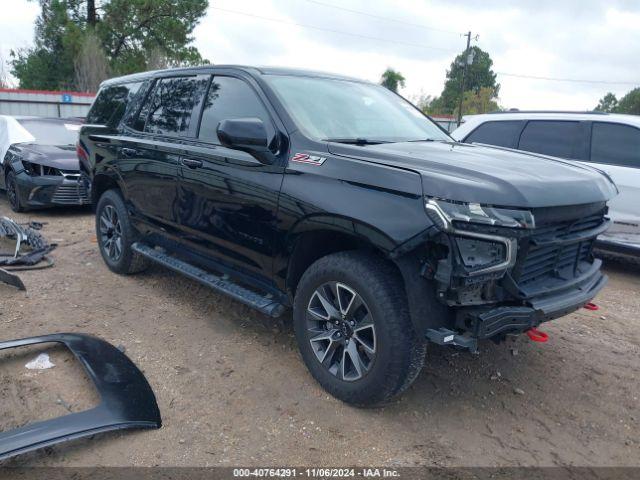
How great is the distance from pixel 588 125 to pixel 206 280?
4776 millimetres

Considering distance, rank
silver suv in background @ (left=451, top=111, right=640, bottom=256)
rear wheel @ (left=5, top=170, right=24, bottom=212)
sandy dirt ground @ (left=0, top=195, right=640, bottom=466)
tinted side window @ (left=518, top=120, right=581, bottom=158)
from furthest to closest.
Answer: rear wheel @ (left=5, top=170, right=24, bottom=212)
tinted side window @ (left=518, top=120, right=581, bottom=158)
silver suv in background @ (left=451, top=111, right=640, bottom=256)
sandy dirt ground @ (left=0, top=195, right=640, bottom=466)

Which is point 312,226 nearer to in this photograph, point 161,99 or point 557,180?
point 557,180

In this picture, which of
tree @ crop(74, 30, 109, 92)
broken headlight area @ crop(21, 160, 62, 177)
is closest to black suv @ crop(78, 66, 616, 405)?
broken headlight area @ crop(21, 160, 62, 177)

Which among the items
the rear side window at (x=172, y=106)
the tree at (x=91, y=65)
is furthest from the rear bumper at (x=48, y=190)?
the tree at (x=91, y=65)

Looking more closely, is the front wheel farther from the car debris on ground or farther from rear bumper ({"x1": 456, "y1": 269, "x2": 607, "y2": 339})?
the car debris on ground

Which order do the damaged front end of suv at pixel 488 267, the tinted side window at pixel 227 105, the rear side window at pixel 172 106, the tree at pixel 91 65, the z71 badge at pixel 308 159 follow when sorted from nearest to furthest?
the damaged front end of suv at pixel 488 267 → the z71 badge at pixel 308 159 → the tinted side window at pixel 227 105 → the rear side window at pixel 172 106 → the tree at pixel 91 65

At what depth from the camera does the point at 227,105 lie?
3.85 m

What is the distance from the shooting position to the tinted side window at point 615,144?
5773mm

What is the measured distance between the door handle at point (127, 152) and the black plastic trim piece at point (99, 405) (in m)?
1.75

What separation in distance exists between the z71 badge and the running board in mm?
969

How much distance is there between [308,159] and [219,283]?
1.27 m

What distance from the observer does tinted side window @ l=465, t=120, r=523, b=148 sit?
6484 mm

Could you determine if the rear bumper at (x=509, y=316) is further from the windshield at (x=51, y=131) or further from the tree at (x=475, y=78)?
the tree at (x=475, y=78)

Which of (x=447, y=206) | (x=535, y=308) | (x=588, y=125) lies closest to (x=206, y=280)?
(x=447, y=206)
